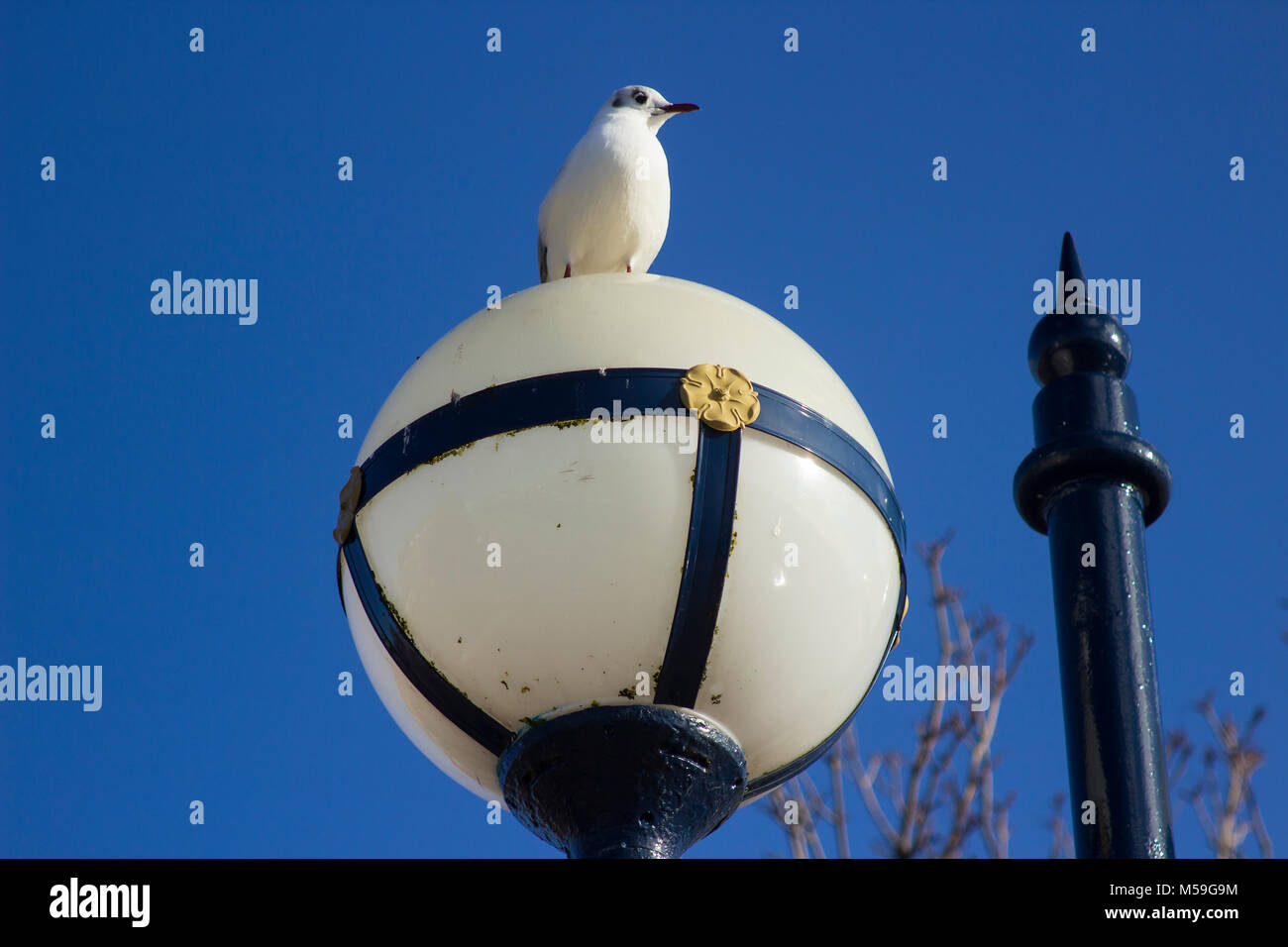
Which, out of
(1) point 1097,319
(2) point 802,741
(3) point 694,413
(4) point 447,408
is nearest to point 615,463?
(3) point 694,413

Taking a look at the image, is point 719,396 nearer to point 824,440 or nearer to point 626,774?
point 824,440

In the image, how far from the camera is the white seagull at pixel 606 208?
5.07 metres

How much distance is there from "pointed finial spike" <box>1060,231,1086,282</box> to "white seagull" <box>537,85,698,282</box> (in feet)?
5.10

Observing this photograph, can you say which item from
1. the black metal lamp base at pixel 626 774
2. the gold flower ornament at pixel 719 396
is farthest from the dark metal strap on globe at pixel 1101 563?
the black metal lamp base at pixel 626 774

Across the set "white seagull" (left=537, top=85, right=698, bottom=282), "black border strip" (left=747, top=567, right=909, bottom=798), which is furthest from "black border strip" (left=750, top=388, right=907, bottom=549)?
"white seagull" (left=537, top=85, right=698, bottom=282)

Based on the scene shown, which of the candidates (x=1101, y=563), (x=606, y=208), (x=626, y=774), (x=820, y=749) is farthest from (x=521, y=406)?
(x=606, y=208)

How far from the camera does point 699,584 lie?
352 centimetres

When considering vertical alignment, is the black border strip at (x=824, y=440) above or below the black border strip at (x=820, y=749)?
above

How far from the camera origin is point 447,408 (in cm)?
381

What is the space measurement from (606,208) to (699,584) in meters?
1.86

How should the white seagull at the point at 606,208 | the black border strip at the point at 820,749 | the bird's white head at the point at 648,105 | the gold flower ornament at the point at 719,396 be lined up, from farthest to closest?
the bird's white head at the point at 648,105 < the white seagull at the point at 606,208 < the black border strip at the point at 820,749 < the gold flower ornament at the point at 719,396

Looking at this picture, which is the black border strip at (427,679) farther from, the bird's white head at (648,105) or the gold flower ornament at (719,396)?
the bird's white head at (648,105)

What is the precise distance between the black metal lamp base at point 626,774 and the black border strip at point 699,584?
69mm
